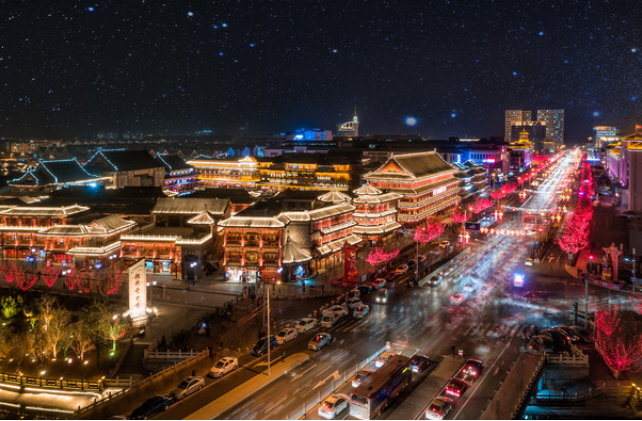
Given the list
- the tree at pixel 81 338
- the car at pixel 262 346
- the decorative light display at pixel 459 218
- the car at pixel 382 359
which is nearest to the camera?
the car at pixel 382 359

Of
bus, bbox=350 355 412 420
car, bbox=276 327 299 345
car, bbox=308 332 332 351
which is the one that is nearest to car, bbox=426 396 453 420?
bus, bbox=350 355 412 420

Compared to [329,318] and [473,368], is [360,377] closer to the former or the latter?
[473,368]

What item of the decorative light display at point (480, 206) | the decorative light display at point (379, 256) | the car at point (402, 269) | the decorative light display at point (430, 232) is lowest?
the car at point (402, 269)

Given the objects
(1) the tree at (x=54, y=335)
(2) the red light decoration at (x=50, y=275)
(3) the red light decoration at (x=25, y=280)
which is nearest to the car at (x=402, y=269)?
(1) the tree at (x=54, y=335)

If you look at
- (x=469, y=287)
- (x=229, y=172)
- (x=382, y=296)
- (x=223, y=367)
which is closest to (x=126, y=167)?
(x=229, y=172)

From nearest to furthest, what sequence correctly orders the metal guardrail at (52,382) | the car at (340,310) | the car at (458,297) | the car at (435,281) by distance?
1. the metal guardrail at (52,382)
2. the car at (340,310)
3. the car at (458,297)
4. the car at (435,281)

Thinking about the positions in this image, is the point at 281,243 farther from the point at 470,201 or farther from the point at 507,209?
the point at 470,201

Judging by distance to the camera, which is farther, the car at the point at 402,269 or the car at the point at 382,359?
the car at the point at 402,269

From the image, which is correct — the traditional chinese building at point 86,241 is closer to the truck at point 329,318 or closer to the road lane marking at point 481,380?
the truck at point 329,318
